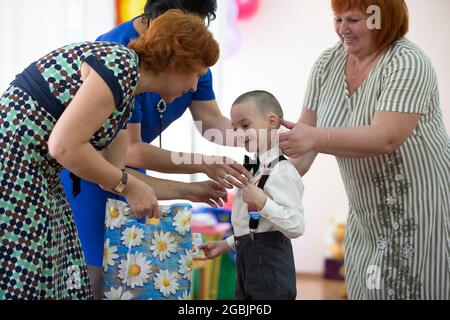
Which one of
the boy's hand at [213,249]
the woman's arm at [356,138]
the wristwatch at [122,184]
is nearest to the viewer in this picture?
the wristwatch at [122,184]

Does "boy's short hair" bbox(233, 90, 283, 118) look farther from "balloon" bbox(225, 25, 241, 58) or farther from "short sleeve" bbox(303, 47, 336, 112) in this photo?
"balloon" bbox(225, 25, 241, 58)

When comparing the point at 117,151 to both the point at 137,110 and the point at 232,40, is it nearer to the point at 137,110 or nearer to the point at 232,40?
the point at 137,110

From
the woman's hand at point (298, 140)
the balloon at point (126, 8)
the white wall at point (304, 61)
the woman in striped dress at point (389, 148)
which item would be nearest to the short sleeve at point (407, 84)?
the woman in striped dress at point (389, 148)

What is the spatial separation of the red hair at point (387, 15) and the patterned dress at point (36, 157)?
600mm

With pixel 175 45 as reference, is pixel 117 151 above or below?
below

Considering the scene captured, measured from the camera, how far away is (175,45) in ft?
5.45

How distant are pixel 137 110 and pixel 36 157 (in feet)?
1.97

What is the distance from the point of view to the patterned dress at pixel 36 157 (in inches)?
62.1

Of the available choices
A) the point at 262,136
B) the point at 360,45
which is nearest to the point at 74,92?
the point at 262,136

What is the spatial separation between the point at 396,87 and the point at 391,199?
31 cm

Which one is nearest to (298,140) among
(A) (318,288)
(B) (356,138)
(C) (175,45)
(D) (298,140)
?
(D) (298,140)

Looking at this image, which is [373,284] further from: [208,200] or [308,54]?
[308,54]

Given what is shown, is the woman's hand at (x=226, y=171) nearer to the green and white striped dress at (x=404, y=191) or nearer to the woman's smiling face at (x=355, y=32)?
the green and white striped dress at (x=404, y=191)

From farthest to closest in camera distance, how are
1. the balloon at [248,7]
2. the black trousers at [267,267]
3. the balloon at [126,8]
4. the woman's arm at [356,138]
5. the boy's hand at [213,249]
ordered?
the balloon at [248,7], the balloon at [126,8], the boy's hand at [213,249], the black trousers at [267,267], the woman's arm at [356,138]
